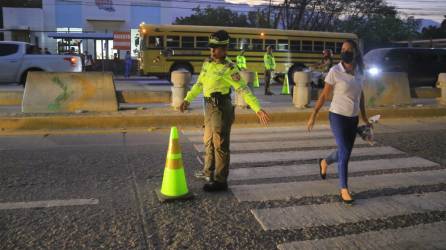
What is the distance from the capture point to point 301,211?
492cm

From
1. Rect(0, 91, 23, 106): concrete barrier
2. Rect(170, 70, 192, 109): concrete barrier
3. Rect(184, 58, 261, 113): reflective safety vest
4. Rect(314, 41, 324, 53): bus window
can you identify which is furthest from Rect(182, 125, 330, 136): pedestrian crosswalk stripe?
Rect(314, 41, 324, 53): bus window

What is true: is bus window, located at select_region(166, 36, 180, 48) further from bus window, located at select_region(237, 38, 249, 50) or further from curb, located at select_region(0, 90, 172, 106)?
curb, located at select_region(0, 90, 172, 106)

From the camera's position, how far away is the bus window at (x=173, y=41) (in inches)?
952

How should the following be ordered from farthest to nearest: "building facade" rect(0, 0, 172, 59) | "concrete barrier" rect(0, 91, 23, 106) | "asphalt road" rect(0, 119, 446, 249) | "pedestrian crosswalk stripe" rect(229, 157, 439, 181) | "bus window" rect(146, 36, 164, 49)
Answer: "building facade" rect(0, 0, 172, 59) → "bus window" rect(146, 36, 164, 49) → "concrete barrier" rect(0, 91, 23, 106) → "pedestrian crosswalk stripe" rect(229, 157, 439, 181) → "asphalt road" rect(0, 119, 446, 249)

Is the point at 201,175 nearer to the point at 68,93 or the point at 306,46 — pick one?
the point at 68,93

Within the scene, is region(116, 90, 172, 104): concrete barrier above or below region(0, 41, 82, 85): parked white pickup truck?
→ below

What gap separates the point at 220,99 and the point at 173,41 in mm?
19317

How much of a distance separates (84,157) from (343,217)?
4075 millimetres

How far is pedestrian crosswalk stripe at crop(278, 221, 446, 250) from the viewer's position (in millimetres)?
4090

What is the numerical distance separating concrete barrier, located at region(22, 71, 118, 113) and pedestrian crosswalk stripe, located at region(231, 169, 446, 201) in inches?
241

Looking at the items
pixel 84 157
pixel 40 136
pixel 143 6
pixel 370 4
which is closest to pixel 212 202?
pixel 84 157

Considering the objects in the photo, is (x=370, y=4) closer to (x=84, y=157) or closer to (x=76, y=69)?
(x=76, y=69)

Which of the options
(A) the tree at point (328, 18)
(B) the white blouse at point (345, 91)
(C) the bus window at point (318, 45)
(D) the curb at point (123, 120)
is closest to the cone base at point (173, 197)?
(B) the white blouse at point (345, 91)

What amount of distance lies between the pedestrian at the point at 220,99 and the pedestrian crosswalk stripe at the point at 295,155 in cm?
154
